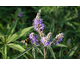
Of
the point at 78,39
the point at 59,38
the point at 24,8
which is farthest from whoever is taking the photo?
the point at 24,8

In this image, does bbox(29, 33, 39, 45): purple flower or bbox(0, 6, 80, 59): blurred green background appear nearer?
bbox(29, 33, 39, 45): purple flower

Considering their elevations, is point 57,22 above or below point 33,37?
above

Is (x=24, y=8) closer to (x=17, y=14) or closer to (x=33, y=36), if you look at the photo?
(x=17, y=14)

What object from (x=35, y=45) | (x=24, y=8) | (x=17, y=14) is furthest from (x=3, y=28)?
(x=35, y=45)

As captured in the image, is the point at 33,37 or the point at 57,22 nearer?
the point at 33,37

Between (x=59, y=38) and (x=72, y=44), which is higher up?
(x=59, y=38)

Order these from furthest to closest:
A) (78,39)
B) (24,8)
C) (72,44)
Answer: (24,8) → (78,39) → (72,44)

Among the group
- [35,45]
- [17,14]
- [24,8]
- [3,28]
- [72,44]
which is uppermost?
[24,8]

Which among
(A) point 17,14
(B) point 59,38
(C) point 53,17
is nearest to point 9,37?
(B) point 59,38

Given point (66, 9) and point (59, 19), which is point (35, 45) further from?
point (66, 9)

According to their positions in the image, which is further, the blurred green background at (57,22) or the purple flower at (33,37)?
the blurred green background at (57,22)

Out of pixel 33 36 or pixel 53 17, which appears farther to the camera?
pixel 53 17
